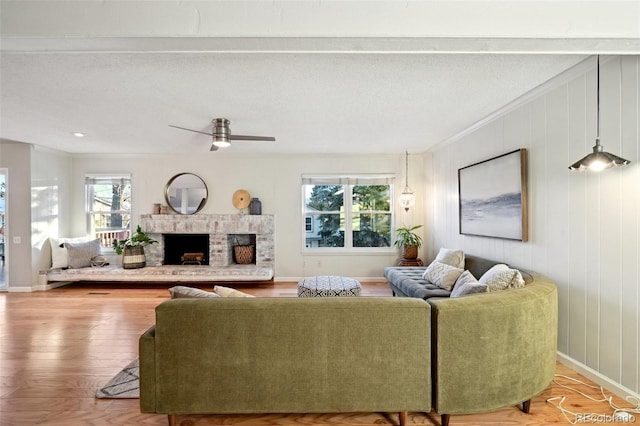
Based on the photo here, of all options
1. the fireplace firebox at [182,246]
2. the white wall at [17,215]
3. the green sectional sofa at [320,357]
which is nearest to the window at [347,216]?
the fireplace firebox at [182,246]

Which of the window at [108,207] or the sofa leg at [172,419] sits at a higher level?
the window at [108,207]

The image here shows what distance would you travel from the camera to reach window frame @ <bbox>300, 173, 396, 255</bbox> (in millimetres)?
5949

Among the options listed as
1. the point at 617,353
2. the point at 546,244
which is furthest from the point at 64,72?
the point at 617,353

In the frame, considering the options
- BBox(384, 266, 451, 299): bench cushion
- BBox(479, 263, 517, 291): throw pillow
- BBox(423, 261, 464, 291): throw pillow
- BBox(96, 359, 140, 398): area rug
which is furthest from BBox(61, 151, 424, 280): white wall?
BBox(96, 359, 140, 398): area rug

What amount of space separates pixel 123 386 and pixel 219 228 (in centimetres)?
363

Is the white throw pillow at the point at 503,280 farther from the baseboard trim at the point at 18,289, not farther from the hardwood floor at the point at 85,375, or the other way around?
the baseboard trim at the point at 18,289

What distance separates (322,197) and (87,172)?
15.5ft

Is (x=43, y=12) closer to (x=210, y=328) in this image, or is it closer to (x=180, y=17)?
(x=180, y=17)

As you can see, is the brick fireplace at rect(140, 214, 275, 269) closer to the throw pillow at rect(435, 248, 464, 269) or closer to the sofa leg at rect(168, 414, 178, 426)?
the throw pillow at rect(435, 248, 464, 269)

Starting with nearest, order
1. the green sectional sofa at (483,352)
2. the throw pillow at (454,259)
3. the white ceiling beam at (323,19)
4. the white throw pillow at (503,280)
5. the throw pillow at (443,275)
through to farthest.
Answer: the white ceiling beam at (323,19) < the green sectional sofa at (483,352) < the white throw pillow at (503,280) < the throw pillow at (443,275) < the throw pillow at (454,259)

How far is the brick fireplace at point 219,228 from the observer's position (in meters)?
5.82

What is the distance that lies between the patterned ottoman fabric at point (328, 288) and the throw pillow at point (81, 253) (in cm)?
457

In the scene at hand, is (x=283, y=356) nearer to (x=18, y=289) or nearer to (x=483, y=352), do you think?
(x=483, y=352)

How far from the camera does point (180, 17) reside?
1704mm
